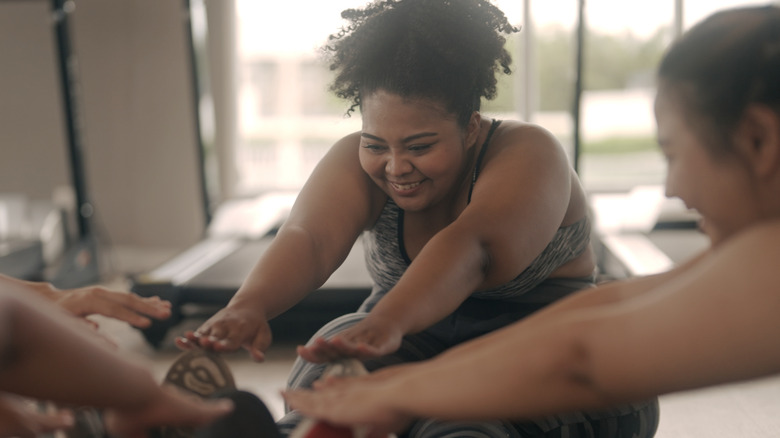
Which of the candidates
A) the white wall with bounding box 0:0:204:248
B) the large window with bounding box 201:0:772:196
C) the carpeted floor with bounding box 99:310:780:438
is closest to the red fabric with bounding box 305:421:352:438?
the carpeted floor with bounding box 99:310:780:438

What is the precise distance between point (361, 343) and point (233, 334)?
0.22 m

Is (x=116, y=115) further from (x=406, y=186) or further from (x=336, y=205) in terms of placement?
(x=406, y=186)

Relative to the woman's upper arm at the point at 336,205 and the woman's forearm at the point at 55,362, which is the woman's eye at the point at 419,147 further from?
the woman's forearm at the point at 55,362

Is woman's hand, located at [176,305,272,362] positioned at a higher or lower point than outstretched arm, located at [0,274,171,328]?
lower

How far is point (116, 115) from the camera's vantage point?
4.48 meters

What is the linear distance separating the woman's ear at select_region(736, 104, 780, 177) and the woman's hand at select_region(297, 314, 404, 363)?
0.54 metres

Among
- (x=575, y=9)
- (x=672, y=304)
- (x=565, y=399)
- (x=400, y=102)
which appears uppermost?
(x=575, y=9)

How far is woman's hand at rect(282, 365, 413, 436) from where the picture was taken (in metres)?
→ 0.89

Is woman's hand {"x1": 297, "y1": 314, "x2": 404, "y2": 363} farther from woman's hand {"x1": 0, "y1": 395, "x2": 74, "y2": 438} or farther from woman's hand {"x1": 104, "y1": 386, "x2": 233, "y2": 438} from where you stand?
woman's hand {"x1": 0, "y1": 395, "x2": 74, "y2": 438}

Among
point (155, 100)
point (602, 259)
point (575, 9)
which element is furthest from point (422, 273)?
point (155, 100)

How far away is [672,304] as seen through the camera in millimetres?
761

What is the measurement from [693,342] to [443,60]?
2.44 feet

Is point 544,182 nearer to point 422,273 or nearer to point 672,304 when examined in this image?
point 422,273

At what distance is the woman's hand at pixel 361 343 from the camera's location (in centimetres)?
108
